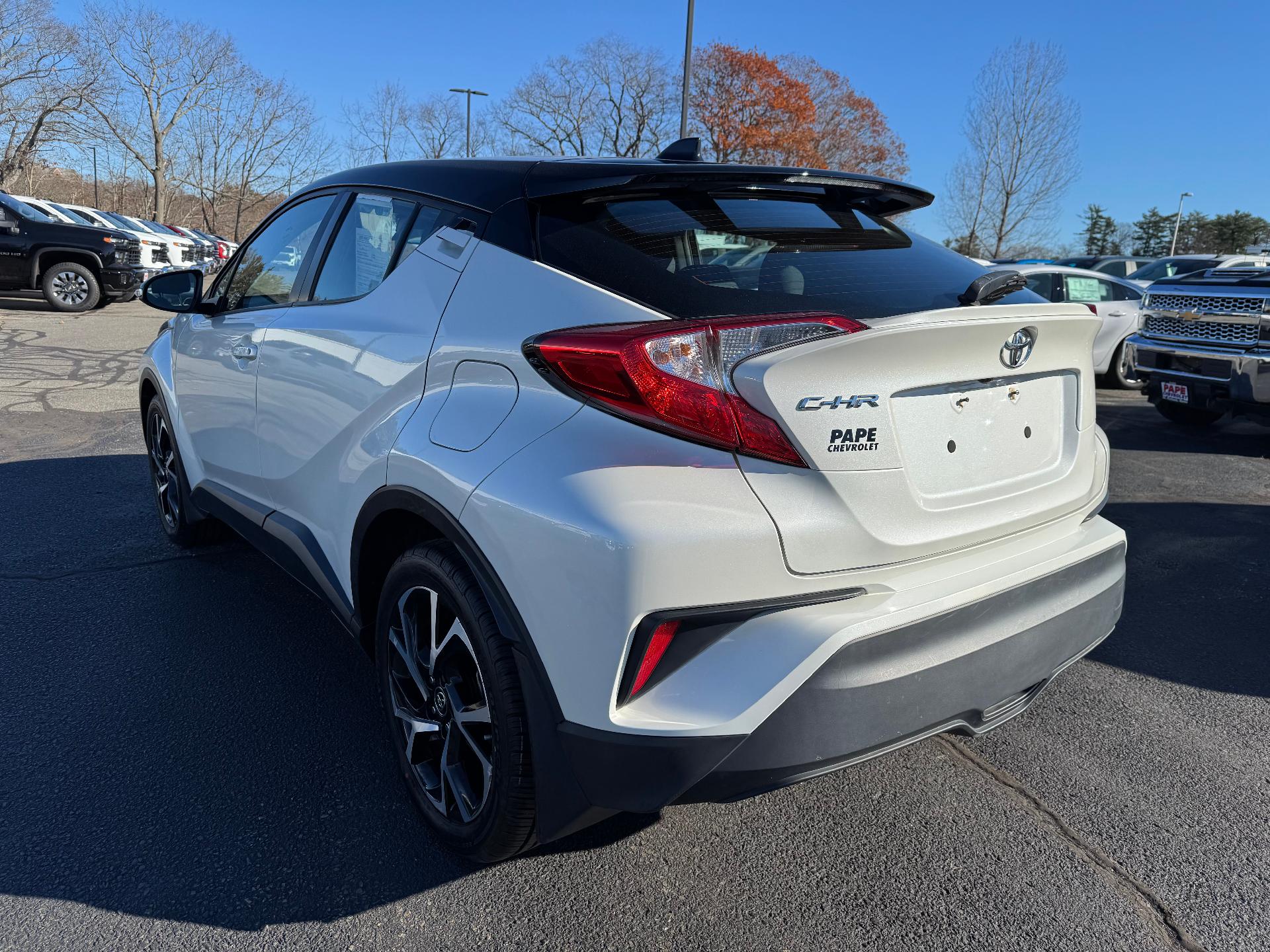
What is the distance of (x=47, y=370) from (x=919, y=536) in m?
10.6

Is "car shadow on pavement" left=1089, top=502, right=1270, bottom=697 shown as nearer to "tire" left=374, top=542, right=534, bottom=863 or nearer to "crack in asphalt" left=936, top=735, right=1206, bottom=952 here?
"crack in asphalt" left=936, top=735, right=1206, bottom=952

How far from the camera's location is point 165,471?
14.9 feet

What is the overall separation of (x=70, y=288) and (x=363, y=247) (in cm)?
1567

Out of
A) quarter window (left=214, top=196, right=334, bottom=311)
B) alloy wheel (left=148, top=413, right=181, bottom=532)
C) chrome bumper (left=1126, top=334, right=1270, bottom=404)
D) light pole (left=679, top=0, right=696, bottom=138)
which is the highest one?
light pole (left=679, top=0, right=696, bottom=138)

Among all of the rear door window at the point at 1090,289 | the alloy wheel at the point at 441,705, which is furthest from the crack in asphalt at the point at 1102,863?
the rear door window at the point at 1090,289

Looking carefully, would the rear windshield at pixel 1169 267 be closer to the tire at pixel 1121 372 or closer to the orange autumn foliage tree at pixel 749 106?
the tire at pixel 1121 372

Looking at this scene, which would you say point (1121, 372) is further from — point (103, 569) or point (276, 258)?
point (103, 569)

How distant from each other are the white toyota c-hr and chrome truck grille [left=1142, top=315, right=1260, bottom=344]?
597 cm

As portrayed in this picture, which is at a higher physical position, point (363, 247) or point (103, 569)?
point (363, 247)

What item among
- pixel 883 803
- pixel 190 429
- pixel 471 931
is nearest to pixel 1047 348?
pixel 883 803

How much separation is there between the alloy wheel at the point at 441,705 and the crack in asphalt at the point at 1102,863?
57.7 inches

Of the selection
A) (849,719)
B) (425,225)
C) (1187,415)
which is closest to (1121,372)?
(1187,415)

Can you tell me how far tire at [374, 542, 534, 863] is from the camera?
198 centimetres

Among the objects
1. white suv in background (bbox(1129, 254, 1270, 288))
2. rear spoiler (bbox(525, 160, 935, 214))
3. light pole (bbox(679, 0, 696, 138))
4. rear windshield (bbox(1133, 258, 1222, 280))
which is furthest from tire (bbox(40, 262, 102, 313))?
rear windshield (bbox(1133, 258, 1222, 280))
